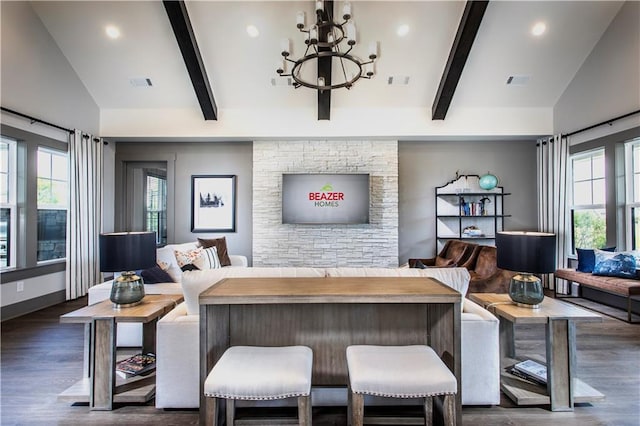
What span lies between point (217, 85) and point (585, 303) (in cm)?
629

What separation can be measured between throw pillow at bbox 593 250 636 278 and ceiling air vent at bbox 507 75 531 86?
106 inches

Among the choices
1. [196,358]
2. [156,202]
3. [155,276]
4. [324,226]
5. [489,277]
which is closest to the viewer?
[196,358]

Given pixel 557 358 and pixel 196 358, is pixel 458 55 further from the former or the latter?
pixel 196 358

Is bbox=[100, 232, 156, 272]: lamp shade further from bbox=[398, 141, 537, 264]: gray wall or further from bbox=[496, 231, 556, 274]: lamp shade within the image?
bbox=[398, 141, 537, 264]: gray wall

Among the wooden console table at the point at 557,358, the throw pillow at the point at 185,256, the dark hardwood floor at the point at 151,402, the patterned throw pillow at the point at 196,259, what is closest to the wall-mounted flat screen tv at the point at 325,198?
the patterned throw pillow at the point at 196,259

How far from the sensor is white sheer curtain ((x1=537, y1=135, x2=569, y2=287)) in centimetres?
524

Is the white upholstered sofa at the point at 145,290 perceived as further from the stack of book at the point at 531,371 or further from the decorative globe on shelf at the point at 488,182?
the decorative globe on shelf at the point at 488,182

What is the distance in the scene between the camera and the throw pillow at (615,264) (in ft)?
13.3

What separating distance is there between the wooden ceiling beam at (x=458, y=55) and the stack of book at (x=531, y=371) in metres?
3.75

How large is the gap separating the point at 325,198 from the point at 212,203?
210 centimetres

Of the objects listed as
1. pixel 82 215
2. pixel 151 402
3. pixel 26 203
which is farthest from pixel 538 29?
pixel 26 203

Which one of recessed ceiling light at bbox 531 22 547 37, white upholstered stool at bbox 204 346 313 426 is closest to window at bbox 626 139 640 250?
recessed ceiling light at bbox 531 22 547 37

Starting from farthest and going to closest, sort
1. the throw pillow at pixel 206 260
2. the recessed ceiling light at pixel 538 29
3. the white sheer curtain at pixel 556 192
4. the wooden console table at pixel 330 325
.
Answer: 1. the white sheer curtain at pixel 556 192
2. the recessed ceiling light at pixel 538 29
3. the throw pillow at pixel 206 260
4. the wooden console table at pixel 330 325

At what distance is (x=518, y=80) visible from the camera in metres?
5.04
